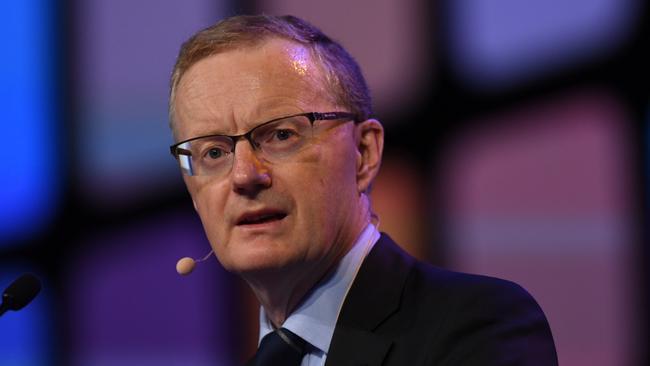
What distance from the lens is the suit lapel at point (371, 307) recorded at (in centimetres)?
163

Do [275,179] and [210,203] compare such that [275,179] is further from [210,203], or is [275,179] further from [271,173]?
[210,203]

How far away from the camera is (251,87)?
67.2 inches

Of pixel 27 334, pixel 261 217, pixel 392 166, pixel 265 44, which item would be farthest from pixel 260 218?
pixel 27 334

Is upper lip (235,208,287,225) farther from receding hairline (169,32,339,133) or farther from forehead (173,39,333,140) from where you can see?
receding hairline (169,32,339,133)

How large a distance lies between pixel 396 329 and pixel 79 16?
77.6 inches

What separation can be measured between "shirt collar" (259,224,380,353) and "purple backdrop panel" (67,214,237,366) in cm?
117

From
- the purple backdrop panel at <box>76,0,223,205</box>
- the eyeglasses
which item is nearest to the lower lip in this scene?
the eyeglasses

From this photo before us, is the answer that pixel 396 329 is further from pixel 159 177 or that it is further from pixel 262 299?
pixel 159 177

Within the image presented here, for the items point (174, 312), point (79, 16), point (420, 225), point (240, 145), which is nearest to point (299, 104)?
point (240, 145)

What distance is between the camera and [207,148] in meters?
1.74

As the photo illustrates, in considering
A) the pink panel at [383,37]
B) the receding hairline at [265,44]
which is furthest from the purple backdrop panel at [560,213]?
the receding hairline at [265,44]

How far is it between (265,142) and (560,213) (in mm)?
1184

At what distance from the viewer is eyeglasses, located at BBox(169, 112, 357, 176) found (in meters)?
1.69

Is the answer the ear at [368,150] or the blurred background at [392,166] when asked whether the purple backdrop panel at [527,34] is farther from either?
the ear at [368,150]
